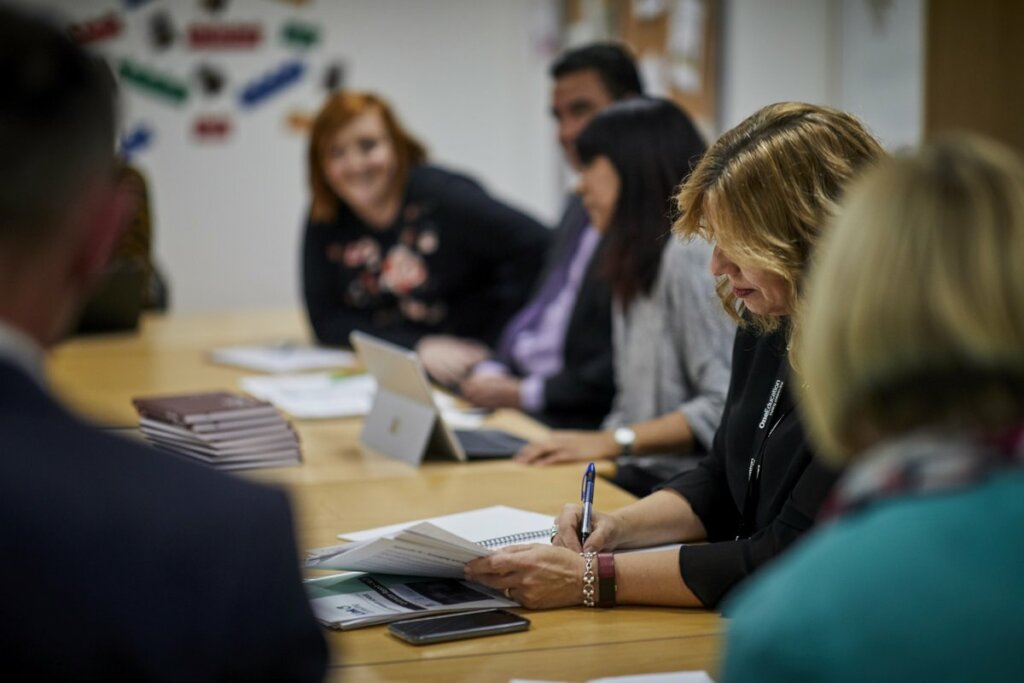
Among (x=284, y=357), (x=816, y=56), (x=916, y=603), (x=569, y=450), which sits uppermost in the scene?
(x=816, y=56)

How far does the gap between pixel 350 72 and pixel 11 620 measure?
19.1ft

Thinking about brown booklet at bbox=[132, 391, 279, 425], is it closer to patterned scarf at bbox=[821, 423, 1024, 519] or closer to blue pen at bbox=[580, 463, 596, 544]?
blue pen at bbox=[580, 463, 596, 544]

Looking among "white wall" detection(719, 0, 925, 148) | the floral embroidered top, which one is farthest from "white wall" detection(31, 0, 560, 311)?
the floral embroidered top

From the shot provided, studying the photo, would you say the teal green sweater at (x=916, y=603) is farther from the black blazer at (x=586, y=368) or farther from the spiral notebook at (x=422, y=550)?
the black blazer at (x=586, y=368)

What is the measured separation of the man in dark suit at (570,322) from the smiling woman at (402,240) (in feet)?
1.32

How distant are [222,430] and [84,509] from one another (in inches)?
67.0

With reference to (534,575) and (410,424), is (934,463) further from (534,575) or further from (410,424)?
(410,424)

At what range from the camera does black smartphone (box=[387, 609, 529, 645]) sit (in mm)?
1571

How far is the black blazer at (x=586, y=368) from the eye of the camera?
314cm

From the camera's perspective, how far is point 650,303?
2730mm

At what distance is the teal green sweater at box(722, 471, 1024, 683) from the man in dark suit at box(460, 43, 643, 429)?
7.19ft

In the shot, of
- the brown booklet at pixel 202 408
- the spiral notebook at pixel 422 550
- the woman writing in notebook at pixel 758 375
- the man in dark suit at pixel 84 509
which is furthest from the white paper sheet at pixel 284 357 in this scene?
the man in dark suit at pixel 84 509

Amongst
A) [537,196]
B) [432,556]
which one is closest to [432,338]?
[432,556]

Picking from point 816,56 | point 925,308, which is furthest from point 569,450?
point 816,56
